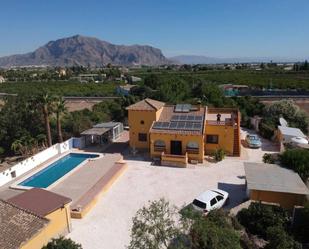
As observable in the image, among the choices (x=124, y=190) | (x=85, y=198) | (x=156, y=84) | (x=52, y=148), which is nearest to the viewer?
(x=85, y=198)

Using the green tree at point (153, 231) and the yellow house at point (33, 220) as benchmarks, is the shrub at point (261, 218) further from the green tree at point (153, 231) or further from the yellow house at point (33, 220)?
the yellow house at point (33, 220)

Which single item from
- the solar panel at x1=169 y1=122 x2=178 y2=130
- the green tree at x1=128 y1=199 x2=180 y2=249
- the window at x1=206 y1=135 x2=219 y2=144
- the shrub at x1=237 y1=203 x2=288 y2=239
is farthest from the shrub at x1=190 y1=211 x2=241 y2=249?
the window at x1=206 y1=135 x2=219 y2=144

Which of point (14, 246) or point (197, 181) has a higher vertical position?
point (14, 246)

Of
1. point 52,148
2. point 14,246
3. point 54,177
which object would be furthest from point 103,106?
point 14,246

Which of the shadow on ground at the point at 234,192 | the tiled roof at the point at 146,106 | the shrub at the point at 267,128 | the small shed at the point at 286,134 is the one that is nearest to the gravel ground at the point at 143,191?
the shadow on ground at the point at 234,192

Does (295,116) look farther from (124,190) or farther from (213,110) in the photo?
(124,190)

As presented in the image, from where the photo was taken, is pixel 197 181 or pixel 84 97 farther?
pixel 84 97

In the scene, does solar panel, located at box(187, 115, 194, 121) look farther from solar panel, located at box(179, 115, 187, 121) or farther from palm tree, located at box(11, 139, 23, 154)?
palm tree, located at box(11, 139, 23, 154)
